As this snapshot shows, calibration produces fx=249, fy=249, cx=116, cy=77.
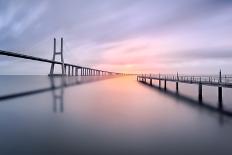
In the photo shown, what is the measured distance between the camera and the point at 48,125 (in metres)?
13.6

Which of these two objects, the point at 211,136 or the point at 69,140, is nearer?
the point at 69,140

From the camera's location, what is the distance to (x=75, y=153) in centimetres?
880

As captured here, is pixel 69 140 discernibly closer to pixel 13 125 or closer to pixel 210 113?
pixel 13 125

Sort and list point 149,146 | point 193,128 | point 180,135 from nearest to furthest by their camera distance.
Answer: point 149,146
point 180,135
point 193,128

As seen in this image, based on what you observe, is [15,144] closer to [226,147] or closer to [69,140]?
[69,140]

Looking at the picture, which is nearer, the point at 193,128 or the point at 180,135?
the point at 180,135

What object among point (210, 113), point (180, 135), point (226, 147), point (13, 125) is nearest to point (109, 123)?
point (180, 135)

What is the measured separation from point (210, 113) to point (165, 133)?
289 inches

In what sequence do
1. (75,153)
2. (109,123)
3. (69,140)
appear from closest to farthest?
(75,153), (69,140), (109,123)

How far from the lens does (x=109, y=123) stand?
1412cm

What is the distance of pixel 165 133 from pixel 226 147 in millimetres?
2854

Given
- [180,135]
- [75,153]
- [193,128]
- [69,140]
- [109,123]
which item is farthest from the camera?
[109,123]

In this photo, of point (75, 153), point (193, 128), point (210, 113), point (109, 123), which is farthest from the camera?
point (210, 113)

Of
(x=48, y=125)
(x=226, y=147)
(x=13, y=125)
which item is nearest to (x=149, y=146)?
(x=226, y=147)
